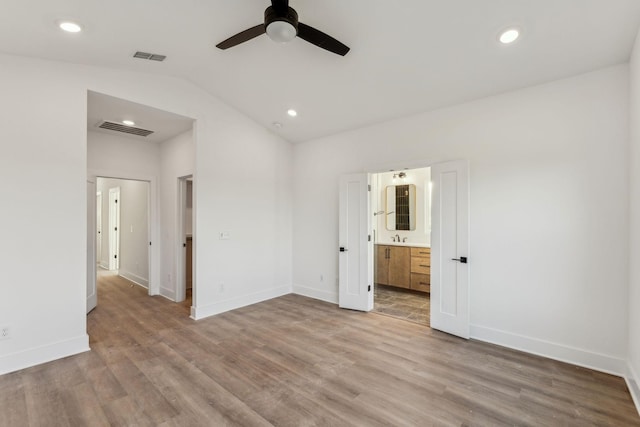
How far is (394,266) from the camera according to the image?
18.1 feet

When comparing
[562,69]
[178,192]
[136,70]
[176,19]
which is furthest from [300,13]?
[178,192]

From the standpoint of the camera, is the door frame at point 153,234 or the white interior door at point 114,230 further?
the white interior door at point 114,230

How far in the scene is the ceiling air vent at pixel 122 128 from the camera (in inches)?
170

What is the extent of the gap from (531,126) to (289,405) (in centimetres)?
357

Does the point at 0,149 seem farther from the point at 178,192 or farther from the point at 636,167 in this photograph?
the point at 636,167

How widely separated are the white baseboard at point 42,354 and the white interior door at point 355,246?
325 centimetres

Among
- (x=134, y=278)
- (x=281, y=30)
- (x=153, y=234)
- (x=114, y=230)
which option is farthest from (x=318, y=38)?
(x=114, y=230)

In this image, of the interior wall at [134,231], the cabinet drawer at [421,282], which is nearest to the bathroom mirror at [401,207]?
the cabinet drawer at [421,282]

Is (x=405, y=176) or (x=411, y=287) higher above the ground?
(x=405, y=176)

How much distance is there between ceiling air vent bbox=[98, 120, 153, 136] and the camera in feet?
14.2

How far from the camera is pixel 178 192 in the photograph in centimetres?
502

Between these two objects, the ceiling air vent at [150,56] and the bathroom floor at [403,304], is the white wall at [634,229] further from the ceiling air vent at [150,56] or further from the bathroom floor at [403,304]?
the ceiling air vent at [150,56]

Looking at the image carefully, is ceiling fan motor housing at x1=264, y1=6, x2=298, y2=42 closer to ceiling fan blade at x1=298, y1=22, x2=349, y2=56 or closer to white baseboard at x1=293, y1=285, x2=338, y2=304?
ceiling fan blade at x1=298, y1=22, x2=349, y2=56

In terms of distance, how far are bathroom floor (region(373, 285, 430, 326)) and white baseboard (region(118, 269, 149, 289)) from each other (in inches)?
175
